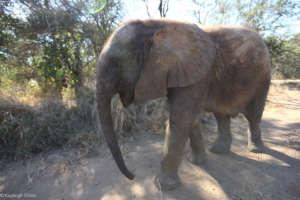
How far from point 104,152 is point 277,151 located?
338 cm

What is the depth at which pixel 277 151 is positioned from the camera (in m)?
3.20

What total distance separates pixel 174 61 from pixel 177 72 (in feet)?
0.40

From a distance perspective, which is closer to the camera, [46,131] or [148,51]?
[148,51]

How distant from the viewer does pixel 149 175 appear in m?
2.70

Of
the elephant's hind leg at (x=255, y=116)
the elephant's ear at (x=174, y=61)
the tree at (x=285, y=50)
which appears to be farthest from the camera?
the tree at (x=285, y=50)

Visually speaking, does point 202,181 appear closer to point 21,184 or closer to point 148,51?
point 148,51

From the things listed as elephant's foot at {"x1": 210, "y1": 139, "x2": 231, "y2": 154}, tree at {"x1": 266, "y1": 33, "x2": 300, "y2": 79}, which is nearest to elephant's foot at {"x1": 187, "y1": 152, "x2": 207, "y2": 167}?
elephant's foot at {"x1": 210, "y1": 139, "x2": 231, "y2": 154}

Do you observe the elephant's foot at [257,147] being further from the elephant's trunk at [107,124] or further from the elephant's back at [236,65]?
the elephant's trunk at [107,124]

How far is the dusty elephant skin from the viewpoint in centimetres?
166

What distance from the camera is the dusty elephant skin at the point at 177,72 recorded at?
1660mm

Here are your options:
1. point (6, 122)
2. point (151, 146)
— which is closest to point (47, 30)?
point (6, 122)

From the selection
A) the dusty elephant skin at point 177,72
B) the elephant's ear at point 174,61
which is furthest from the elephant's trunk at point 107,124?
the elephant's ear at point 174,61

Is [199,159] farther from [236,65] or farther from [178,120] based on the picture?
[236,65]

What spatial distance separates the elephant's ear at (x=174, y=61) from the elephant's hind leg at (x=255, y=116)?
1400 mm
